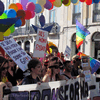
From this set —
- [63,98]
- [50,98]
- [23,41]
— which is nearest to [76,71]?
[63,98]

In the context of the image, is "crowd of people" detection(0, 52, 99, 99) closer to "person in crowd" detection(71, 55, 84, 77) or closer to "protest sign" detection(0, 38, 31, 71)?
"person in crowd" detection(71, 55, 84, 77)

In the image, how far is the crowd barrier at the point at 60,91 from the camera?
9.28 ft

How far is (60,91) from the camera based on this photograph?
3469mm

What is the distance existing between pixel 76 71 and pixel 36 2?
2.72 m

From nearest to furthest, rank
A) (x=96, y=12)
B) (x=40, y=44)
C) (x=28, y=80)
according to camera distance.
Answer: (x=28, y=80)
(x=40, y=44)
(x=96, y=12)

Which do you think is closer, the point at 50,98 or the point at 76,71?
the point at 50,98

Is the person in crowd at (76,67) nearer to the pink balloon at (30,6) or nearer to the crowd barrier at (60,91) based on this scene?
the crowd barrier at (60,91)

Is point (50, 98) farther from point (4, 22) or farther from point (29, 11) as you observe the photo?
point (29, 11)

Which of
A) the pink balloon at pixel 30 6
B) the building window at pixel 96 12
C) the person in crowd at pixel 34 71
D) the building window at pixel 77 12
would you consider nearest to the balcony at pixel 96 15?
the building window at pixel 96 12

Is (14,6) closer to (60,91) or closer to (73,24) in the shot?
(60,91)

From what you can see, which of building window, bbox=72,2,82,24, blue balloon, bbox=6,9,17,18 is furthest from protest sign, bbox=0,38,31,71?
building window, bbox=72,2,82,24

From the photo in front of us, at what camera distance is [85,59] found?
5012 mm

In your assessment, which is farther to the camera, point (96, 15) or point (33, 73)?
point (96, 15)

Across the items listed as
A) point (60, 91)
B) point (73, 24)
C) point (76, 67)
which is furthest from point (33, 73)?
point (73, 24)
